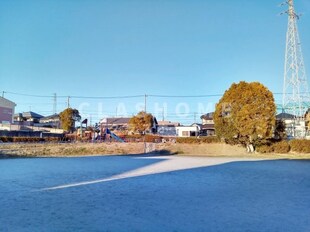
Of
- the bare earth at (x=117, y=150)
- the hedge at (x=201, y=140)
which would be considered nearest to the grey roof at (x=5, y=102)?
the bare earth at (x=117, y=150)

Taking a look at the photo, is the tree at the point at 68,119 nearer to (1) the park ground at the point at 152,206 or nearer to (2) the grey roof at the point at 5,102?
(2) the grey roof at the point at 5,102

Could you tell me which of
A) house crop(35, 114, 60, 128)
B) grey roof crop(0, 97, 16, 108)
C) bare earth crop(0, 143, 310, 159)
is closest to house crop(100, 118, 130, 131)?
house crop(35, 114, 60, 128)

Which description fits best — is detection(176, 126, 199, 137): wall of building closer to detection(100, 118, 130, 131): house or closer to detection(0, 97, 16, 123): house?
detection(100, 118, 130, 131): house

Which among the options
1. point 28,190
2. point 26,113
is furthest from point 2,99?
point 28,190

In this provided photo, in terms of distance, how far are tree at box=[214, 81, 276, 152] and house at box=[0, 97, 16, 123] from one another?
3740cm

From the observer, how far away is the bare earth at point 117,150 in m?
23.2

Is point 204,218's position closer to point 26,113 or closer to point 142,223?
point 142,223

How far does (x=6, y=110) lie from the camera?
5088cm

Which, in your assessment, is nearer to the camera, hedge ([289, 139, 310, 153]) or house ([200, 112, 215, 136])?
hedge ([289, 139, 310, 153])

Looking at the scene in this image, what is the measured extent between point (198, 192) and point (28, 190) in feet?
14.0

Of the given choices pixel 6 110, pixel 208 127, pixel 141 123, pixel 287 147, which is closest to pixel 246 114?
pixel 287 147

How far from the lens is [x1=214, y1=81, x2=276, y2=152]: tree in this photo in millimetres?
24859

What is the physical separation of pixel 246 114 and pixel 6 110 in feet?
134

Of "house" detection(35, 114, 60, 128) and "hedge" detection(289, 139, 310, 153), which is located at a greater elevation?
"house" detection(35, 114, 60, 128)
